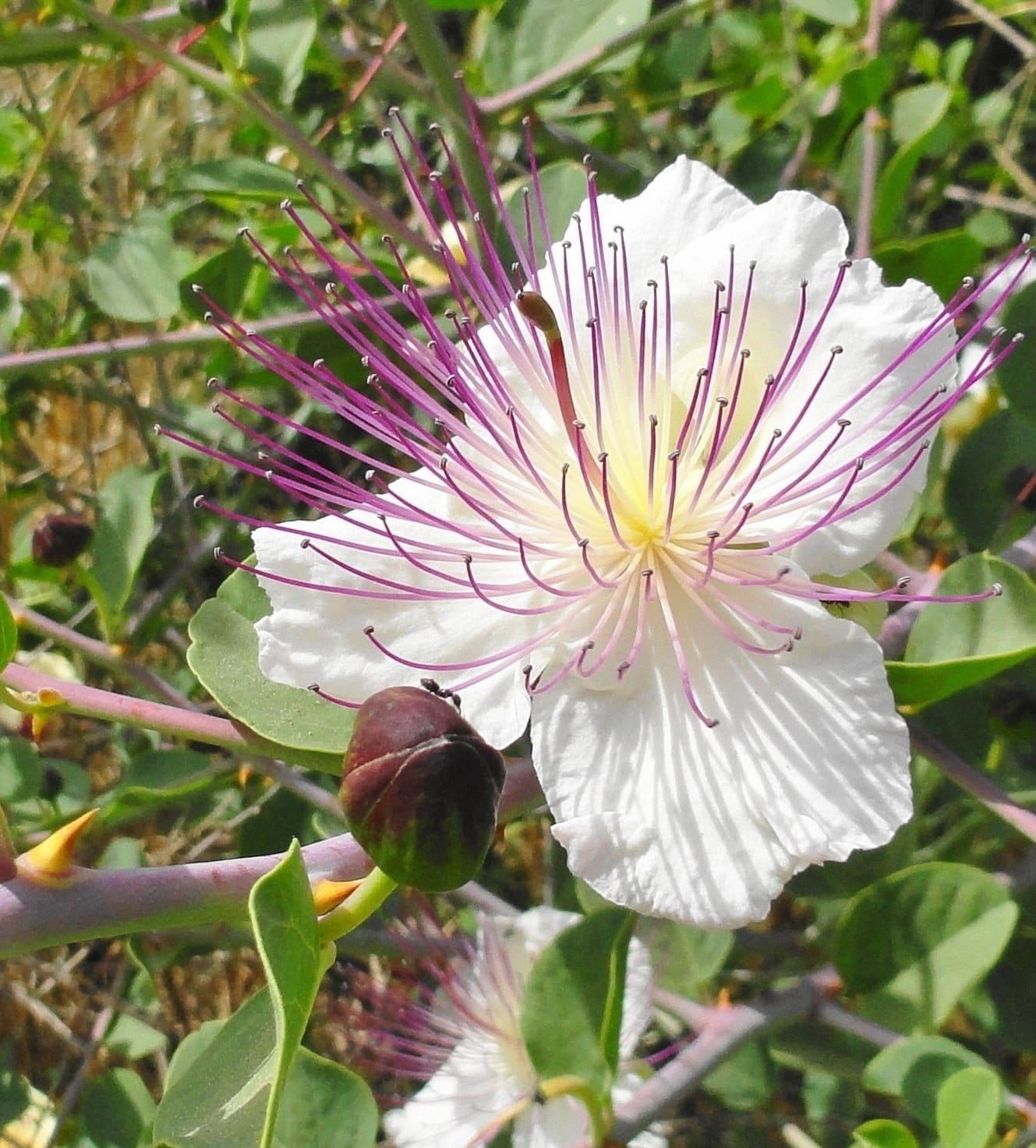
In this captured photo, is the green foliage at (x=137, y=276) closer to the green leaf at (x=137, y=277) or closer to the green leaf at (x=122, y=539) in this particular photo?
the green leaf at (x=137, y=277)

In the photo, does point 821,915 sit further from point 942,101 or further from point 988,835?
point 942,101

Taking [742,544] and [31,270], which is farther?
[31,270]

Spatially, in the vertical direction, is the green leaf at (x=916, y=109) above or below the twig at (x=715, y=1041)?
above

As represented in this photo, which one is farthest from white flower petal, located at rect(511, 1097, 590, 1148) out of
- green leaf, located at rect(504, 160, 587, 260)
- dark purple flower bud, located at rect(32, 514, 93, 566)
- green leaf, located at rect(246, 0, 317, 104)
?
green leaf, located at rect(246, 0, 317, 104)

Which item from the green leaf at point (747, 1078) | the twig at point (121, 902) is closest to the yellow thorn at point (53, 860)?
the twig at point (121, 902)

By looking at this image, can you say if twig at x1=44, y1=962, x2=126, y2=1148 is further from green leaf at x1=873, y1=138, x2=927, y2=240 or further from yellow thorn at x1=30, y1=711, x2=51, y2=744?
green leaf at x1=873, y1=138, x2=927, y2=240

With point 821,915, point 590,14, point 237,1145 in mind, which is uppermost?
point 590,14

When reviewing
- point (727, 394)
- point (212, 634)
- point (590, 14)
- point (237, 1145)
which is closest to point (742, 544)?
point (727, 394)
